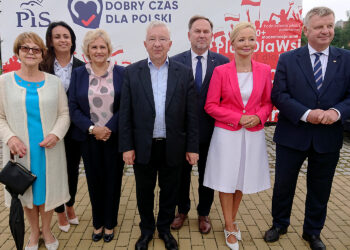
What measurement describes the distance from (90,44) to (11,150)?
1.12 meters

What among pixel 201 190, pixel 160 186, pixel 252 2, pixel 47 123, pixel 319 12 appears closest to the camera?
pixel 319 12

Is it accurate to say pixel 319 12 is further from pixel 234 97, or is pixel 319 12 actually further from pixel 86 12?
pixel 86 12

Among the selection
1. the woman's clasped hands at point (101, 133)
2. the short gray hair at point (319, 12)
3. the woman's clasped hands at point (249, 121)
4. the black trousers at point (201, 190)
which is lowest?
the black trousers at point (201, 190)

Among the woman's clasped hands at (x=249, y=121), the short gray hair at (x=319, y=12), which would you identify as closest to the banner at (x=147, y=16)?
the short gray hair at (x=319, y=12)

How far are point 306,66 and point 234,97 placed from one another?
0.69 meters

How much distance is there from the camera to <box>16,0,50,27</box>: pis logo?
15.3 feet

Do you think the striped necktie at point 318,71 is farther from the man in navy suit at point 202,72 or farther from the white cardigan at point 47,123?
the white cardigan at point 47,123

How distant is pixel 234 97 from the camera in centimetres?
244

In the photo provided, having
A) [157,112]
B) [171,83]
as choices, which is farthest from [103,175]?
[171,83]

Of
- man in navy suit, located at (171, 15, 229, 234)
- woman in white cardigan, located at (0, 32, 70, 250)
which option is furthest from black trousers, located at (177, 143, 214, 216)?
woman in white cardigan, located at (0, 32, 70, 250)

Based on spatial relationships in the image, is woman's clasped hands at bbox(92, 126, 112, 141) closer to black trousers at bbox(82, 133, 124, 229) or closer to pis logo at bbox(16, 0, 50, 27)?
black trousers at bbox(82, 133, 124, 229)

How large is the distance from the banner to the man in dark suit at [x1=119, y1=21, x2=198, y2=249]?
2.65m

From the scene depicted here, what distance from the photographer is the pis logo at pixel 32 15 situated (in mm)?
4676

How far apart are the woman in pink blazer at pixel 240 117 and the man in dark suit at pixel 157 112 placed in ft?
0.83
